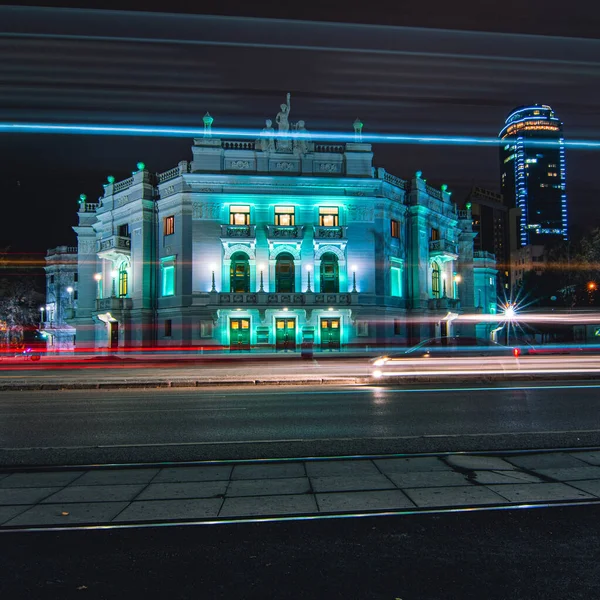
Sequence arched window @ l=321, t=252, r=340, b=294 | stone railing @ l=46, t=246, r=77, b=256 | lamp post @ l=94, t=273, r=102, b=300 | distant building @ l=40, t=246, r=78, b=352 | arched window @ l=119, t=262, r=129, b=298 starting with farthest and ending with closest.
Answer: stone railing @ l=46, t=246, r=77, b=256, distant building @ l=40, t=246, r=78, b=352, lamp post @ l=94, t=273, r=102, b=300, arched window @ l=119, t=262, r=129, b=298, arched window @ l=321, t=252, r=340, b=294

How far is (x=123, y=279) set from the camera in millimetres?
45625

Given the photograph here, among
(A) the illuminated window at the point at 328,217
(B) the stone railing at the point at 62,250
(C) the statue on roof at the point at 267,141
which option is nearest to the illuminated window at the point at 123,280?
(C) the statue on roof at the point at 267,141

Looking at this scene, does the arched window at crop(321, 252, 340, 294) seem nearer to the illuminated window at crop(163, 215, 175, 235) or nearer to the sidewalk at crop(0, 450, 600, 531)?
the illuminated window at crop(163, 215, 175, 235)

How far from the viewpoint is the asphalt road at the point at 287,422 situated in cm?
851

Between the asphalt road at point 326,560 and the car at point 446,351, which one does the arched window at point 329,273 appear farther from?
the asphalt road at point 326,560

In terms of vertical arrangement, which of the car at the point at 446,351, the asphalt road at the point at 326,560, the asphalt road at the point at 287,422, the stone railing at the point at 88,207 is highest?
the stone railing at the point at 88,207

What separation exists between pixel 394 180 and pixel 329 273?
9867 millimetres

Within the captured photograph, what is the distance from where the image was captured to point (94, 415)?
12.3 meters

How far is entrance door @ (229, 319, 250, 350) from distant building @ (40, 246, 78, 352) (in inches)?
1371

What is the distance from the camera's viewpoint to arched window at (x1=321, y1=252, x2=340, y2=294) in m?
41.4

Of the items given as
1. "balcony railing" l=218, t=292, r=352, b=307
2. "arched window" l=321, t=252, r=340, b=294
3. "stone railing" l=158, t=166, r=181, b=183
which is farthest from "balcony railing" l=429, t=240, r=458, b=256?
"stone railing" l=158, t=166, r=181, b=183

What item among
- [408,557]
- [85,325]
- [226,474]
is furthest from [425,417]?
[85,325]

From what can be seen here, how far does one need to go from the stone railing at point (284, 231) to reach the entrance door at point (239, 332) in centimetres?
679

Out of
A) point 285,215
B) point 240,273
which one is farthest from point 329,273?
point 240,273
